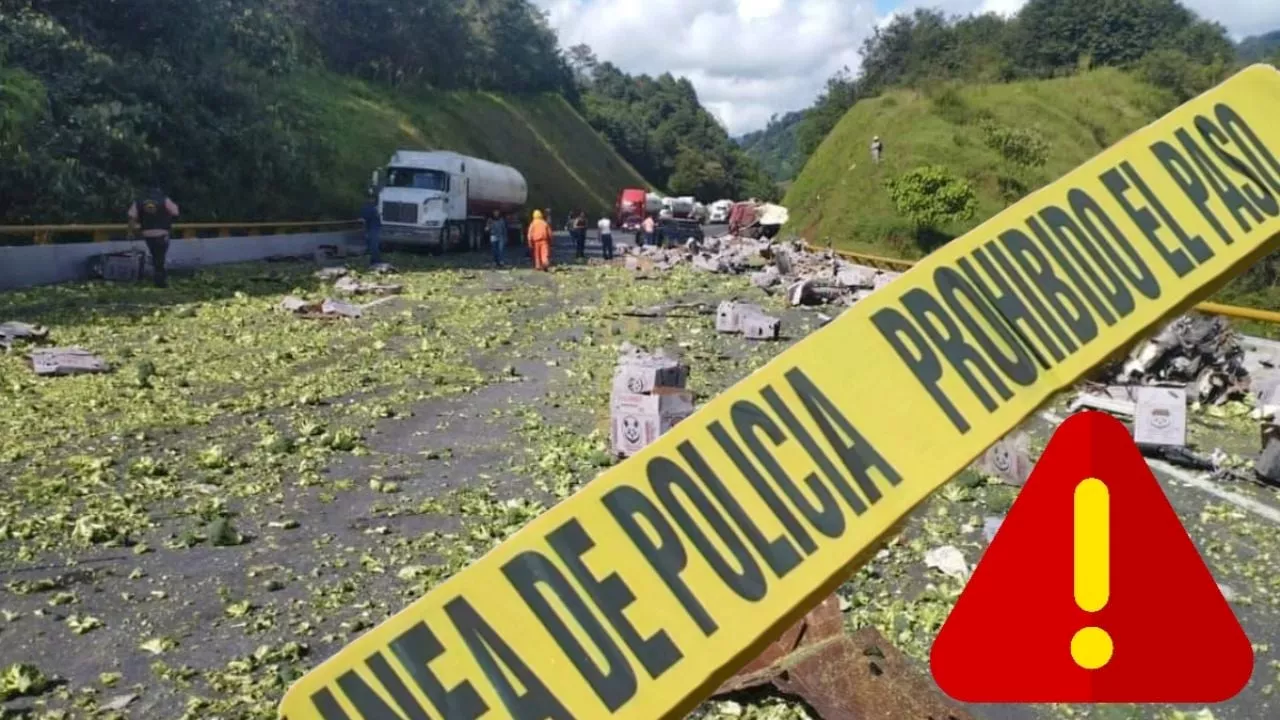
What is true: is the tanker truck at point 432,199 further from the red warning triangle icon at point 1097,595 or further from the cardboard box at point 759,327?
the red warning triangle icon at point 1097,595

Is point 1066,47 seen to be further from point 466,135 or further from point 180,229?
point 180,229

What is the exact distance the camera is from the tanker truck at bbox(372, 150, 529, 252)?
35.1 metres

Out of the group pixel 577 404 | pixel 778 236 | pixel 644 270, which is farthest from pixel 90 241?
pixel 778 236

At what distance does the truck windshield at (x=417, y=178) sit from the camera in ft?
119

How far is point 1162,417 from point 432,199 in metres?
29.1

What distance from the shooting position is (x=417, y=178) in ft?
119

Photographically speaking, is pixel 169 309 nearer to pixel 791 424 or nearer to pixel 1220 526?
pixel 1220 526

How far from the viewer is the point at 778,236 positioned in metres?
57.0

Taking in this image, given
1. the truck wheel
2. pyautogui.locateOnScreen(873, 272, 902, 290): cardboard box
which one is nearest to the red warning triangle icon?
pyautogui.locateOnScreen(873, 272, 902, 290): cardboard box

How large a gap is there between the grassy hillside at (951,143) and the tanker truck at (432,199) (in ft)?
60.9

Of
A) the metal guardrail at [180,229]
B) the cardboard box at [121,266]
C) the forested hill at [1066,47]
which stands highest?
the forested hill at [1066,47]

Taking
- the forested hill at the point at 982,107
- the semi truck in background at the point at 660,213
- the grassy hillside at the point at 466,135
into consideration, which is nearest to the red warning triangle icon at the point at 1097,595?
the forested hill at the point at 982,107

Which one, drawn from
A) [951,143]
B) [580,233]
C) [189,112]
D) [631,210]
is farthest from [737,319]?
[631,210]

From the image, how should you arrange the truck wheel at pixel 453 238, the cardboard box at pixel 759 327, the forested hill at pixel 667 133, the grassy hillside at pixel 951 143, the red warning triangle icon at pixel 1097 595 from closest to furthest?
1. the red warning triangle icon at pixel 1097 595
2. the cardboard box at pixel 759 327
3. the truck wheel at pixel 453 238
4. the grassy hillside at pixel 951 143
5. the forested hill at pixel 667 133
